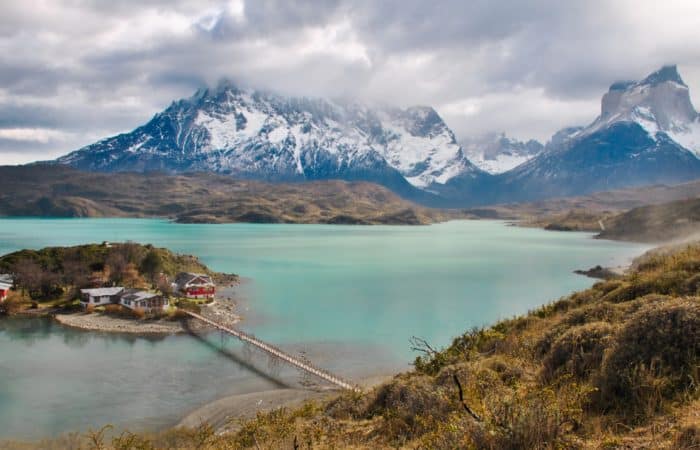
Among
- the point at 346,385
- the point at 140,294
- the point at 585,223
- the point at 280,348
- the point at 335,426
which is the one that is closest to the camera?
the point at 335,426

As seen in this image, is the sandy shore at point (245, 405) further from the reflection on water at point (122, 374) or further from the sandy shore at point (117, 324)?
the sandy shore at point (117, 324)

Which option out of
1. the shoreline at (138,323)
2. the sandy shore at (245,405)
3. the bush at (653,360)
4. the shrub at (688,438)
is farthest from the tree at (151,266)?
the shrub at (688,438)

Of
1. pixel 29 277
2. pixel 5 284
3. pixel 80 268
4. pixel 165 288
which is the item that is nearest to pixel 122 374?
pixel 165 288

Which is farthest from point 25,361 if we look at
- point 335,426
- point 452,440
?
point 452,440

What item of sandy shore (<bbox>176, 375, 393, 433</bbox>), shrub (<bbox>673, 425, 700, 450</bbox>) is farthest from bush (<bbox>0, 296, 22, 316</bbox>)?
shrub (<bbox>673, 425, 700, 450</bbox>)

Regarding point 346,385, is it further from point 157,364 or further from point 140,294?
point 140,294
